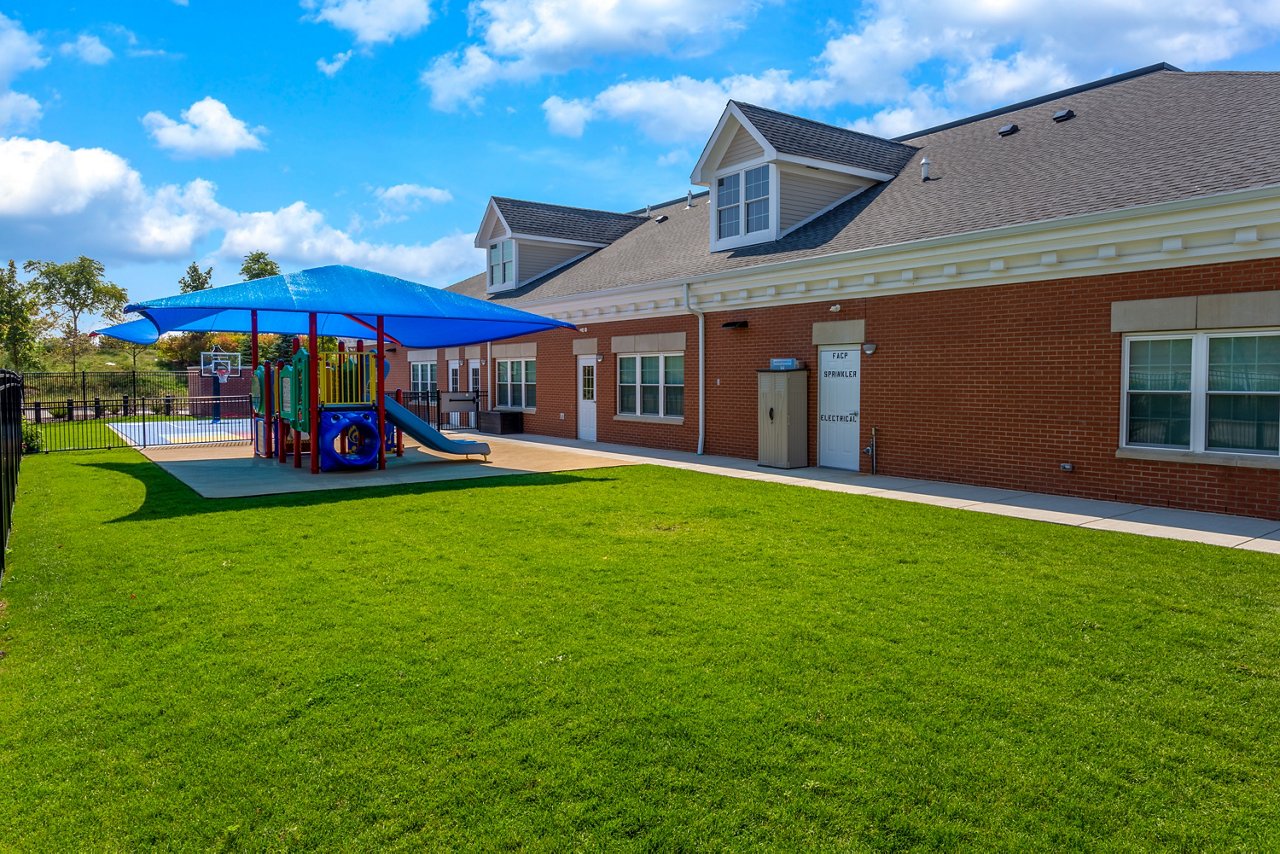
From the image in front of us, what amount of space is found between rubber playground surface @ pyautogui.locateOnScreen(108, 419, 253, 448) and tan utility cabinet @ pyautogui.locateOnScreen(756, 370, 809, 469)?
13.2 m

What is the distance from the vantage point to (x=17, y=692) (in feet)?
14.7

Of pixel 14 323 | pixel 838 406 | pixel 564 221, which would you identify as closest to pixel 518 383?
pixel 564 221

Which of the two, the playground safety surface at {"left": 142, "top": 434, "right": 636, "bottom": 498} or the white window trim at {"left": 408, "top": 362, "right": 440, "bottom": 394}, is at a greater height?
the white window trim at {"left": 408, "top": 362, "right": 440, "bottom": 394}

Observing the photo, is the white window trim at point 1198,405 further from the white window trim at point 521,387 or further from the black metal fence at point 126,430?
the black metal fence at point 126,430

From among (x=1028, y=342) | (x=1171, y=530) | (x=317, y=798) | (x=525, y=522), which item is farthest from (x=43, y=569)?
(x=1028, y=342)

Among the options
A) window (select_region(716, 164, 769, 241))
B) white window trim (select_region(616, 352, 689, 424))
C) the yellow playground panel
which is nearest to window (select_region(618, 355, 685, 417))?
white window trim (select_region(616, 352, 689, 424))

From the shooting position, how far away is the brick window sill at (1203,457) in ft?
31.0

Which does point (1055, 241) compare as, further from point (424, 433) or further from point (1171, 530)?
point (424, 433)

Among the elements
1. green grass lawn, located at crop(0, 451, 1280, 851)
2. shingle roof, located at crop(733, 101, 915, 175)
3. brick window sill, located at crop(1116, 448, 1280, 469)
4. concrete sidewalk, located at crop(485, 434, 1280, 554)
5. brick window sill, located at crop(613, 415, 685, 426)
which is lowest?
green grass lawn, located at crop(0, 451, 1280, 851)

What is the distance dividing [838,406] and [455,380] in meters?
16.6

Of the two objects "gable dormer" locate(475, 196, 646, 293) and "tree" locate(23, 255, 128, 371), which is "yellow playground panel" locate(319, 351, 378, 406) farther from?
"tree" locate(23, 255, 128, 371)

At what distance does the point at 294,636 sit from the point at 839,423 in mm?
10924

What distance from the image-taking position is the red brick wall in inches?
395

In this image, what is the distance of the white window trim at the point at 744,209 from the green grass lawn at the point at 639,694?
1011 cm
